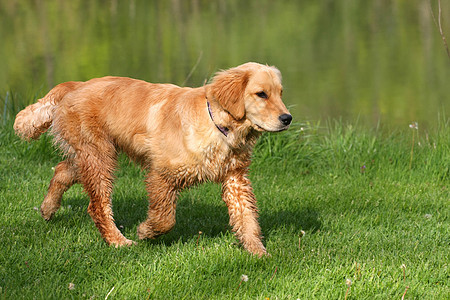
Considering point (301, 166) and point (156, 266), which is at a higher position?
point (156, 266)

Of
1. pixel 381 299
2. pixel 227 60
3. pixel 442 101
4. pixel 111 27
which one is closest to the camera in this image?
pixel 381 299

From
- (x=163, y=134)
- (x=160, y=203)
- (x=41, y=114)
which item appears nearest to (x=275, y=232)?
(x=160, y=203)

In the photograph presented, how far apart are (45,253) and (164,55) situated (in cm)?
1397

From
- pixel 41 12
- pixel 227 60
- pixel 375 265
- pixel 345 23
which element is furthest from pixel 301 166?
pixel 41 12

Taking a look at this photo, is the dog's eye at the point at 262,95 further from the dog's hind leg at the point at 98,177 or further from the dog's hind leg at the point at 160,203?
the dog's hind leg at the point at 98,177

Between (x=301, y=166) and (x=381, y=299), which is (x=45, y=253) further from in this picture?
(x=301, y=166)

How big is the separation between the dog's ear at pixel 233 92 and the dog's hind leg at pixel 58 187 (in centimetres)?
177

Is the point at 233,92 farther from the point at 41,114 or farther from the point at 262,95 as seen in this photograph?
the point at 41,114

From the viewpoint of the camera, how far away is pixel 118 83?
508 centimetres

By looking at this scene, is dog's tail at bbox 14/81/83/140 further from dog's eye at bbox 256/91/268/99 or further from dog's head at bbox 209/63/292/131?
dog's eye at bbox 256/91/268/99

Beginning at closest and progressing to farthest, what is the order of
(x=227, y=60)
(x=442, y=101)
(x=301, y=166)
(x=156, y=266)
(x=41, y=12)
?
(x=156, y=266) → (x=301, y=166) → (x=442, y=101) → (x=227, y=60) → (x=41, y=12)

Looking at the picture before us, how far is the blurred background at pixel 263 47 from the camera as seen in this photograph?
13.6m

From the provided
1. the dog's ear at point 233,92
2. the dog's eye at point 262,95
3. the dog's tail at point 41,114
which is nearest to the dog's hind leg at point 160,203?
the dog's ear at point 233,92

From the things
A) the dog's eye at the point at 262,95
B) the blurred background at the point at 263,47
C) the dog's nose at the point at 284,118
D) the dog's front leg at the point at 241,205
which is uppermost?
the dog's eye at the point at 262,95
